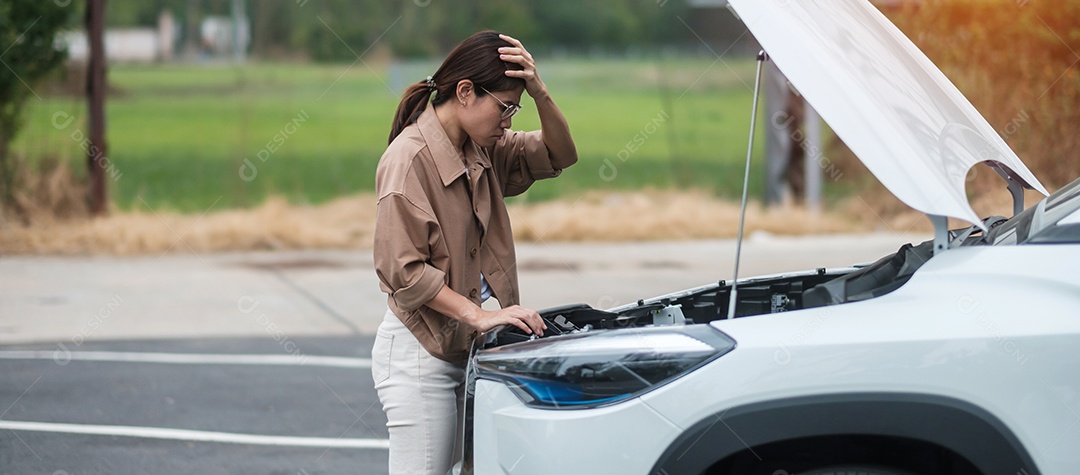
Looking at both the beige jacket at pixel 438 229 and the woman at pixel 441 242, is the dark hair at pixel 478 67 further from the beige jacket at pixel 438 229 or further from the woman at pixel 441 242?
the beige jacket at pixel 438 229

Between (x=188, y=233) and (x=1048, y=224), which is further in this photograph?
(x=188, y=233)

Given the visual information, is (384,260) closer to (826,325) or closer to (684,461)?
(684,461)

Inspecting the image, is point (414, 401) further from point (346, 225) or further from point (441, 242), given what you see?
point (346, 225)

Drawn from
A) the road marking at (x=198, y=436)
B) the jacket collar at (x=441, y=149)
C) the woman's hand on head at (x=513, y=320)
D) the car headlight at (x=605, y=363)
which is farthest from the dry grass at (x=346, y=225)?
the car headlight at (x=605, y=363)

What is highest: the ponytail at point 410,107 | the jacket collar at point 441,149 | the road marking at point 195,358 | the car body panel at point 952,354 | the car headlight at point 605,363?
the ponytail at point 410,107

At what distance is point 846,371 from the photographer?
2.73 meters

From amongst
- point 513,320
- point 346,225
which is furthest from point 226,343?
point 513,320

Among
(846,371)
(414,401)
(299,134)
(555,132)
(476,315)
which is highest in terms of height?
(555,132)

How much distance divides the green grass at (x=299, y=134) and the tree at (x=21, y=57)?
186mm

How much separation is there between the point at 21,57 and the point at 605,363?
36.4 feet

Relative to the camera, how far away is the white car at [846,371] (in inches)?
106

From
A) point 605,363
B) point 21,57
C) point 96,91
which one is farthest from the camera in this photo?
point 96,91

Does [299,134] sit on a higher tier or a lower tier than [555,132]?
lower

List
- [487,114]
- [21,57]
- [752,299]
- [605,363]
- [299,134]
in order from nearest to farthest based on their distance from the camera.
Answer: [605,363], [487,114], [752,299], [21,57], [299,134]
